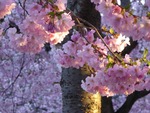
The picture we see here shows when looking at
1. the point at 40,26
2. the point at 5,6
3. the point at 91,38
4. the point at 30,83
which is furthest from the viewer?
the point at 30,83

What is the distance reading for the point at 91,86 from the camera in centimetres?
312

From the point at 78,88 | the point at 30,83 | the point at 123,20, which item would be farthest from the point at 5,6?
the point at 30,83

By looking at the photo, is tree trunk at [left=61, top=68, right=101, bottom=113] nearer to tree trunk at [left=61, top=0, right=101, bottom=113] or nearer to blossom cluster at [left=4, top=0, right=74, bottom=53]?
tree trunk at [left=61, top=0, right=101, bottom=113]

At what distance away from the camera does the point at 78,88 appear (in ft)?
12.3

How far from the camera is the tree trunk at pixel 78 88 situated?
3697 millimetres

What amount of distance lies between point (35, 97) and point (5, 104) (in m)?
1.23

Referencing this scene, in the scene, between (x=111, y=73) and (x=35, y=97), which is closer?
(x=111, y=73)

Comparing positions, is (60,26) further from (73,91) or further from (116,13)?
→ (73,91)

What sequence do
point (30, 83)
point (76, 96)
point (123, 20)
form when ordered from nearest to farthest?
point (123, 20) < point (76, 96) < point (30, 83)

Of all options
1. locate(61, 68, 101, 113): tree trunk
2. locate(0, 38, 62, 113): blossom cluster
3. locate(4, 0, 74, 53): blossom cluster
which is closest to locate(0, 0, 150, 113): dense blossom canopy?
locate(4, 0, 74, 53): blossom cluster

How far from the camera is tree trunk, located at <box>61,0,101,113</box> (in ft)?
12.1

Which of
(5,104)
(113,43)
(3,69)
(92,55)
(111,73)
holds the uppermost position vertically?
(3,69)

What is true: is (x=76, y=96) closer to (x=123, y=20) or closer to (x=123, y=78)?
(x=123, y=78)

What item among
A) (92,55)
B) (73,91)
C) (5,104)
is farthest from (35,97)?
(92,55)
